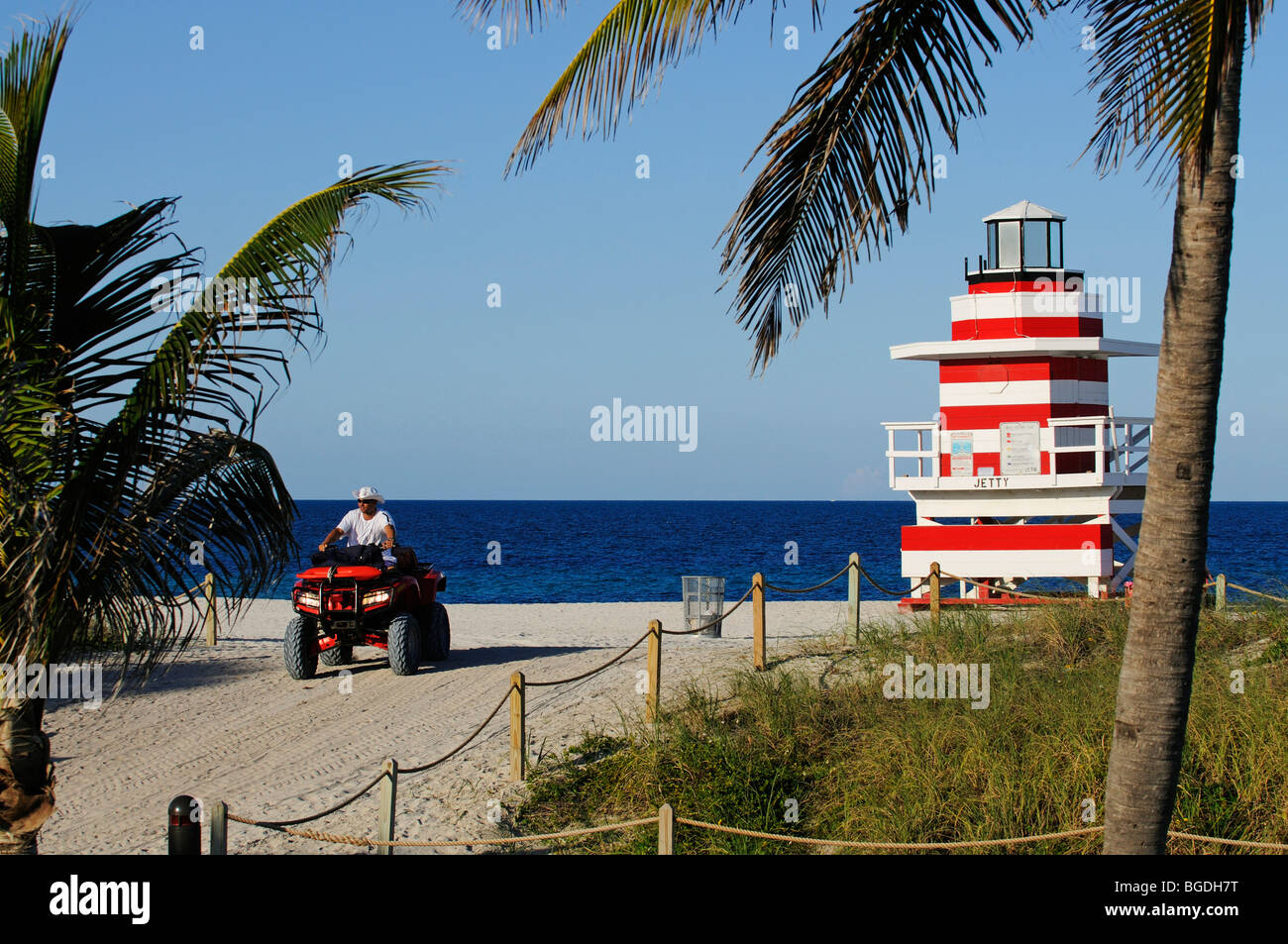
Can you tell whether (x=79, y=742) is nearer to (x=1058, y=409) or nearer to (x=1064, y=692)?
(x=1064, y=692)

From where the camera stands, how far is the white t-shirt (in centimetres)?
1280

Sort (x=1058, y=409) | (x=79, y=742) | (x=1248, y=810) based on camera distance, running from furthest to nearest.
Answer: (x=1058, y=409)
(x=79, y=742)
(x=1248, y=810)

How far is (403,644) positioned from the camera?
41.2ft

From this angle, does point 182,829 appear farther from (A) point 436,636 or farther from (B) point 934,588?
(B) point 934,588

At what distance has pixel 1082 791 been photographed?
24.9 feet

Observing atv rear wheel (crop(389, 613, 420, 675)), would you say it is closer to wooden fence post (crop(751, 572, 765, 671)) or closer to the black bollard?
wooden fence post (crop(751, 572, 765, 671))

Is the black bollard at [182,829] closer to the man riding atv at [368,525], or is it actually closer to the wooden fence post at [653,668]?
the wooden fence post at [653,668]

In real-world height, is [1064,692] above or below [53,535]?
below

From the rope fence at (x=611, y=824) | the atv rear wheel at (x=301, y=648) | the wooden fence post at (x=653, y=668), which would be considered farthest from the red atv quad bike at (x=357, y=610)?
the wooden fence post at (x=653, y=668)

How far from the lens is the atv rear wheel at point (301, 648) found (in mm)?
12844

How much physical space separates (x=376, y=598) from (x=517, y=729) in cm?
380

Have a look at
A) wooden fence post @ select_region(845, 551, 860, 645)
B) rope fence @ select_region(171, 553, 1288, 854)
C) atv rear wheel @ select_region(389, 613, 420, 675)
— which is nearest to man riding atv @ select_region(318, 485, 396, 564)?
atv rear wheel @ select_region(389, 613, 420, 675)

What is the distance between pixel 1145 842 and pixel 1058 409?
12934 mm
